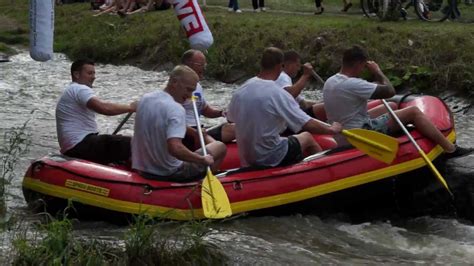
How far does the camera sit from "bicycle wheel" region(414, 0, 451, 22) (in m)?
15.9

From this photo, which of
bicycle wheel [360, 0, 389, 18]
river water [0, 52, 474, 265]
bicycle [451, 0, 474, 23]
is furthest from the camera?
bicycle [451, 0, 474, 23]

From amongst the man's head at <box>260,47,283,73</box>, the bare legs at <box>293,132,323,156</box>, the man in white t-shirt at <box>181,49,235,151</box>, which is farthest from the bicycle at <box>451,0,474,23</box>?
the man's head at <box>260,47,283,73</box>

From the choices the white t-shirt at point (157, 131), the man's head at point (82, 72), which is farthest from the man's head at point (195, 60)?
the white t-shirt at point (157, 131)

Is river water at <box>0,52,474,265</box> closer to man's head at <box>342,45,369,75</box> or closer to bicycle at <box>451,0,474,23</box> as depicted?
man's head at <box>342,45,369,75</box>

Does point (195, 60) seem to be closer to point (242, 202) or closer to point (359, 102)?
point (359, 102)

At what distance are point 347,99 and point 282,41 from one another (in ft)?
23.9

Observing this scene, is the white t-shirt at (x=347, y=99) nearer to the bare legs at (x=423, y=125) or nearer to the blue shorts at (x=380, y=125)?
the blue shorts at (x=380, y=125)

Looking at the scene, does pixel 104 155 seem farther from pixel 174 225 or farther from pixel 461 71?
pixel 461 71

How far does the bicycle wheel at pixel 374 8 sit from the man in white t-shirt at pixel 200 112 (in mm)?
7723

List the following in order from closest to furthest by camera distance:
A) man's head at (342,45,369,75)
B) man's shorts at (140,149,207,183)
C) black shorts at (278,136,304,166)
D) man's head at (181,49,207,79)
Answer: man's shorts at (140,149,207,183) < black shorts at (278,136,304,166) < man's head at (342,45,369,75) < man's head at (181,49,207,79)

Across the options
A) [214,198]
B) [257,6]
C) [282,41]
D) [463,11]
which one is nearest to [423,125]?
[214,198]

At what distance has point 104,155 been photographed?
7.81 meters

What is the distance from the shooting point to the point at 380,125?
8.20 metres

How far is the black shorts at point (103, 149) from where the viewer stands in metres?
7.70
